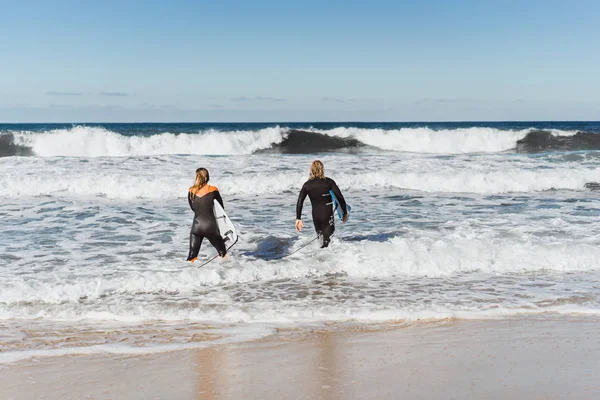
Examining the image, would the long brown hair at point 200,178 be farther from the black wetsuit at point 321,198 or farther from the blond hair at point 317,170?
the blond hair at point 317,170

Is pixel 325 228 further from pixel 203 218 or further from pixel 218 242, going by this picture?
pixel 203 218

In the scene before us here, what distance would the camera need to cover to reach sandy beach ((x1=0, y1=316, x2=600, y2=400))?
13.0ft

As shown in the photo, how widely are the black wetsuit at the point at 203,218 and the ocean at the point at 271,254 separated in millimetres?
364

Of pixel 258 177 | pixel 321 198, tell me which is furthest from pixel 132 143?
pixel 321 198

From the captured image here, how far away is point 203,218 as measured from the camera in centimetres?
831

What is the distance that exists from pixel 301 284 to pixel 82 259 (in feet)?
11.5

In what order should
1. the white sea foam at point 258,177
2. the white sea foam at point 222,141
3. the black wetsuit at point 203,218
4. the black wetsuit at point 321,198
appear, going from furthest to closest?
1. the white sea foam at point 222,141
2. the white sea foam at point 258,177
3. the black wetsuit at point 321,198
4. the black wetsuit at point 203,218

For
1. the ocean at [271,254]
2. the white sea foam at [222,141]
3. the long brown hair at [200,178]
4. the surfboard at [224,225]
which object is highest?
the white sea foam at [222,141]

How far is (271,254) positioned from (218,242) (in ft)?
3.61

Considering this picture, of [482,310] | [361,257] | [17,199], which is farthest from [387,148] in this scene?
[482,310]

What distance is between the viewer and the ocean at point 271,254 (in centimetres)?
614

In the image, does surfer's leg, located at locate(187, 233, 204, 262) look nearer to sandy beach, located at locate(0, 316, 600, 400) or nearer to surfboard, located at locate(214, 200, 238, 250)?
surfboard, located at locate(214, 200, 238, 250)

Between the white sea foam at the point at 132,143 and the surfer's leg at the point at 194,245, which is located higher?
the white sea foam at the point at 132,143

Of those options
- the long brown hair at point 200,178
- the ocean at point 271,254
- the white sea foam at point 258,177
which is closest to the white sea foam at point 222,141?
the white sea foam at point 258,177
